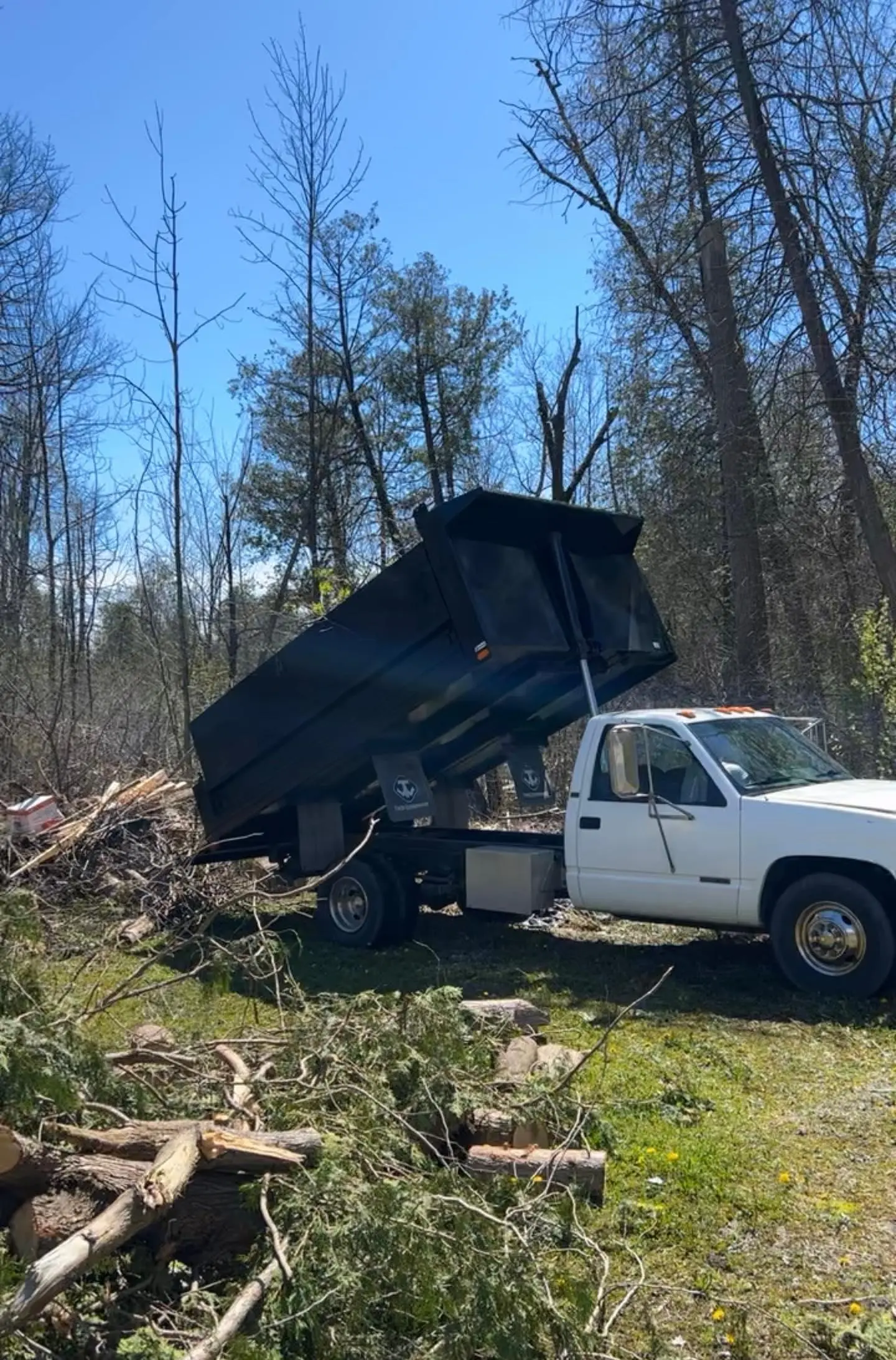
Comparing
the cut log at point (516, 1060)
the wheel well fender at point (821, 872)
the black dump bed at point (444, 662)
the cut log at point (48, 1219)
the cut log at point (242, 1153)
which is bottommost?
the cut log at point (516, 1060)

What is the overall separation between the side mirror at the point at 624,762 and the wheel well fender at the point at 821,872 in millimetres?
1111

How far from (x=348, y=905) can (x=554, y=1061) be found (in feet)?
14.9

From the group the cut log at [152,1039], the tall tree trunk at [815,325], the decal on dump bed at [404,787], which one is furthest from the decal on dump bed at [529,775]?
the tall tree trunk at [815,325]

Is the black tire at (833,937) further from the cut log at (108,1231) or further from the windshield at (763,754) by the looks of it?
the cut log at (108,1231)

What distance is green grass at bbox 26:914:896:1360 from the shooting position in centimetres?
369

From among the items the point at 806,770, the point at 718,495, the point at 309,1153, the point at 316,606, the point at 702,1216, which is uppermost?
the point at 718,495

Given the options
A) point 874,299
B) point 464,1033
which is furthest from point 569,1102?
point 874,299

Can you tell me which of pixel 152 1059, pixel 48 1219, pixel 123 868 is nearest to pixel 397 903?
pixel 123 868

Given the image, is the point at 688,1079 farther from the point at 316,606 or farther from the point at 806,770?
the point at 316,606

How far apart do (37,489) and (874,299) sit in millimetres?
16042

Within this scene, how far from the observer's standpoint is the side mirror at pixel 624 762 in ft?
26.1

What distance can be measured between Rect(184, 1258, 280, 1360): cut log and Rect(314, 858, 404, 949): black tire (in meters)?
5.83

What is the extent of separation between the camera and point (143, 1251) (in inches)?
143

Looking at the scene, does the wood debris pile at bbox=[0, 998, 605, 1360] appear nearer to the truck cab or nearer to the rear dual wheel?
the truck cab
